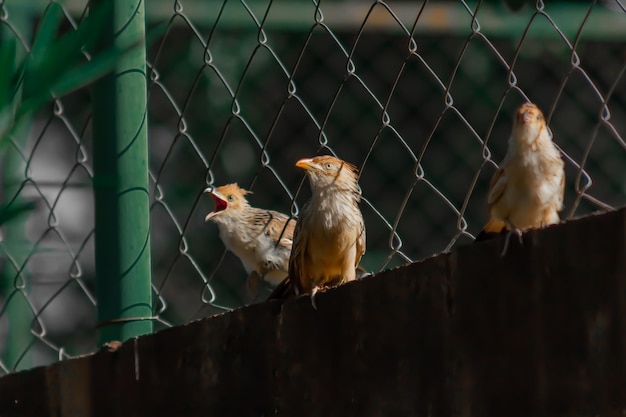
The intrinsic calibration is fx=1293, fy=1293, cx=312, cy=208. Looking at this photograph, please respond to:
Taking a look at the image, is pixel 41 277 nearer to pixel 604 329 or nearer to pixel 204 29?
pixel 204 29

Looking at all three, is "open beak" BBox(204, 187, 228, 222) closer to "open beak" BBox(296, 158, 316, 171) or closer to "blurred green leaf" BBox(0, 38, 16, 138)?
"open beak" BBox(296, 158, 316, 171)

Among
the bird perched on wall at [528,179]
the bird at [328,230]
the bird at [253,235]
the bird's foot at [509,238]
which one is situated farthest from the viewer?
the bird at [253,235]

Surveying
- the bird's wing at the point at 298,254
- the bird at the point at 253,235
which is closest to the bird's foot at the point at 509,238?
the bird's wing at the point at 298,254

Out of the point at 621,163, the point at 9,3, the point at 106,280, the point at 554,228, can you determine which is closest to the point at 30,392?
the point at 106,280

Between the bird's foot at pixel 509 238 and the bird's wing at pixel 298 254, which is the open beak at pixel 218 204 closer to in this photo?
the bird's wing at pixel 298 254

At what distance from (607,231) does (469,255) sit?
1.09ft

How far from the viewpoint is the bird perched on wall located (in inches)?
97.0

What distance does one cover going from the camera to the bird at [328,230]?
10.9 feet

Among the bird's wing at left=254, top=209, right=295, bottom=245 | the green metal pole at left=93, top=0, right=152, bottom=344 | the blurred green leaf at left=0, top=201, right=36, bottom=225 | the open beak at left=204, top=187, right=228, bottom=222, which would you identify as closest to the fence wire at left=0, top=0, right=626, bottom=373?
the open beak at left=204, top=187, right=228, bottom=222

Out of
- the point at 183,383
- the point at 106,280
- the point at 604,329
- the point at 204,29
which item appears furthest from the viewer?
the point at 204,29

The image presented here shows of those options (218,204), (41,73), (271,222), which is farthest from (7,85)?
(218,204)

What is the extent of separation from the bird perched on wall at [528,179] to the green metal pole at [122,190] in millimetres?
1182

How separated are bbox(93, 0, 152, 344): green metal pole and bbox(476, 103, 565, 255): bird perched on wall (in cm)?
118

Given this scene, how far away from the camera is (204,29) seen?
6.46 m
